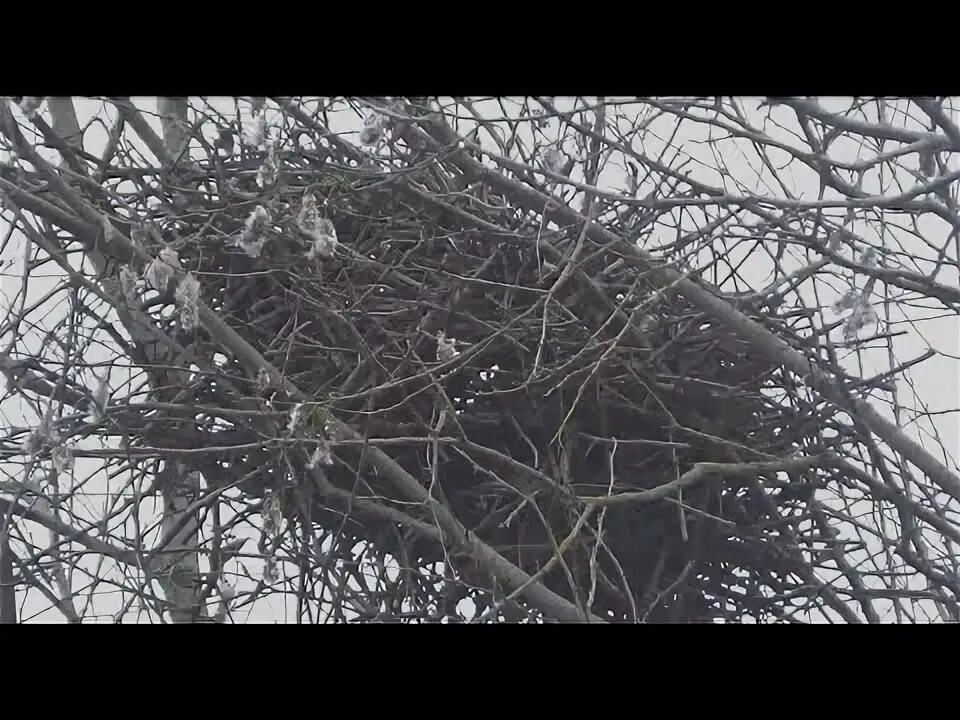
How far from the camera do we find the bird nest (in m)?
1.06

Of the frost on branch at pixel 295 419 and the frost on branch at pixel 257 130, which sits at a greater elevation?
the frost on branch at pixel 257 130

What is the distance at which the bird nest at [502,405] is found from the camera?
106cm

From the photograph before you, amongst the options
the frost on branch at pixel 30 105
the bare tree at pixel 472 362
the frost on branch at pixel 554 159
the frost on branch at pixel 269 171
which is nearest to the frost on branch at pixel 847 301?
the bare tree at pixel 472 362

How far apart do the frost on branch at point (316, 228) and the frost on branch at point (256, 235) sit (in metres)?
0.04

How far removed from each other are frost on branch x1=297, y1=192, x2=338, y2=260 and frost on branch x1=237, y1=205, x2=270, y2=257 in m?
0.04

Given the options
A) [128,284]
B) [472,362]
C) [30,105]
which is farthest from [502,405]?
[30,105]

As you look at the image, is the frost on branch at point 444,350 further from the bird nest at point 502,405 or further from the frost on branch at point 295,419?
the frost on branch at point 295,419

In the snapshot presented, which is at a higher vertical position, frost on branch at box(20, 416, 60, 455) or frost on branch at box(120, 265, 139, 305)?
frost on branch at box(120, 265, 139, 305)

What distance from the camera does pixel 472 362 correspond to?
3.59 feet

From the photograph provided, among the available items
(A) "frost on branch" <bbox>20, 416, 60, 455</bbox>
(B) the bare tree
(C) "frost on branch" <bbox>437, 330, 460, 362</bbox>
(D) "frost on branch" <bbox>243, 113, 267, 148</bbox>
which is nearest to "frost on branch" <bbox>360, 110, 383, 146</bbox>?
(B) the bare tree

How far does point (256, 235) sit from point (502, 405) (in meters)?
0.33

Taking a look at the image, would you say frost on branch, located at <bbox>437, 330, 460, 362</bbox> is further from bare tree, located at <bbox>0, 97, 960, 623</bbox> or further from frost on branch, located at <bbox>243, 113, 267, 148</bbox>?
frost on branch, located at <bbox>243, 113, 267, 148</bbox>
